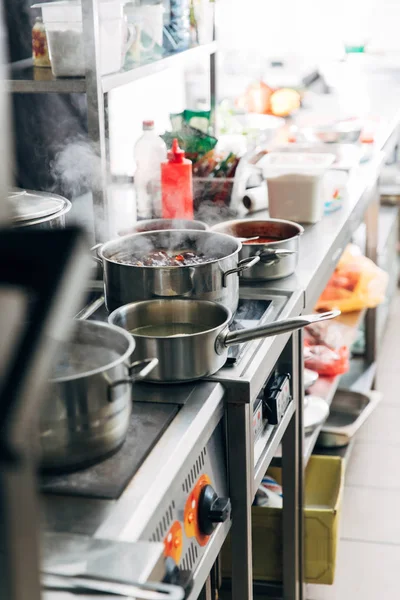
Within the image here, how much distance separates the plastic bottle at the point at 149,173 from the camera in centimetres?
234

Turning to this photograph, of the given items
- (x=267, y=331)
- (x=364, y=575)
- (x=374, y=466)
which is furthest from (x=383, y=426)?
(x=267, y=331)

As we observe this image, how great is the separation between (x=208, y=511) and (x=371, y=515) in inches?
61.1

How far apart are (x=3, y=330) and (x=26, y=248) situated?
0.06 metres

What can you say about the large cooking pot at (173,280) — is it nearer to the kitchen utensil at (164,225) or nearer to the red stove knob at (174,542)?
the kitchen utensil at (164,225)

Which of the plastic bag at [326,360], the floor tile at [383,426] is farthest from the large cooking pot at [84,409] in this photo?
the floor tile at [383,426]

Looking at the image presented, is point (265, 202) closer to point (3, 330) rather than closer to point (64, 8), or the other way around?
point (64, 8)

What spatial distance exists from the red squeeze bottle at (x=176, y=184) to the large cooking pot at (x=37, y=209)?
25.3 inches

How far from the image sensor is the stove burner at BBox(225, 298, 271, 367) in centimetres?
153

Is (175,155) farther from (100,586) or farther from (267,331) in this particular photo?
(100,586)

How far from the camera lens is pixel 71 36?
1.83 metres

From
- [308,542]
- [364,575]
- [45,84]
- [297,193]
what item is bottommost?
[364,575]

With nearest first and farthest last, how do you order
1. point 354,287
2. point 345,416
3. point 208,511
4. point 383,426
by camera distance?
point 208,511, point 345,416, point 354,287, point 383,426

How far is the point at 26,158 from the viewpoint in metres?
2.36

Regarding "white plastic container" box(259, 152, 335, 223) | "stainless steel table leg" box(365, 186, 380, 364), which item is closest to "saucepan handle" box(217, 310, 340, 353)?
"white plastic container" box(259, 152, 335, 223)
